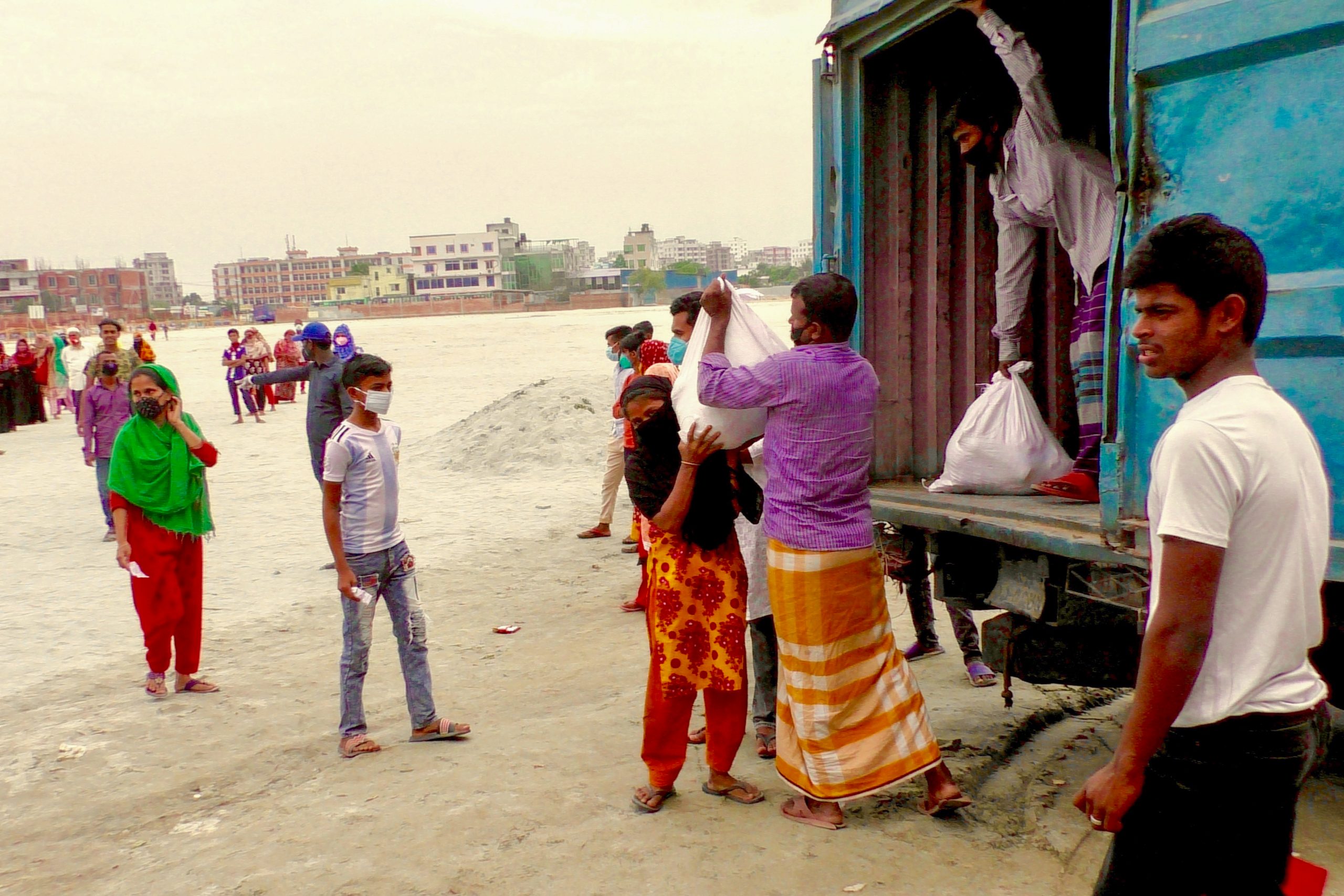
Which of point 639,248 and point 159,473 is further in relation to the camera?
point 639,248

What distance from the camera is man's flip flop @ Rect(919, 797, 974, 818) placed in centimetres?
338

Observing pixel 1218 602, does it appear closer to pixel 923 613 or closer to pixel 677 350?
pixel 923 613

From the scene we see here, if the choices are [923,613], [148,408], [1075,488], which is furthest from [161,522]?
[1075,488]

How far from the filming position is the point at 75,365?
18.5 metres

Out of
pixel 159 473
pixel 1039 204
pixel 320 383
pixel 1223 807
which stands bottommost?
pixel 1223 807

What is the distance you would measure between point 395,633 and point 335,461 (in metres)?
0.74

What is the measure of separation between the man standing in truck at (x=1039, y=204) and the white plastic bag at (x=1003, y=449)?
0.36ft

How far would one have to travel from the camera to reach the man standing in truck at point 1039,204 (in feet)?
12.8

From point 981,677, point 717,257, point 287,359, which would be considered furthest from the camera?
point 717,257

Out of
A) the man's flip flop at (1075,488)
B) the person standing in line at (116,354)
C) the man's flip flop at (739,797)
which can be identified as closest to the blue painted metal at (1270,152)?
the man's flip flop at (1075,488)

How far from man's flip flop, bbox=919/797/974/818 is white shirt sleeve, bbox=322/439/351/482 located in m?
2.44

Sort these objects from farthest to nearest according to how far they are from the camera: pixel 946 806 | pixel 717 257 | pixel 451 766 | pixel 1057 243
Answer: pixel 717 257
pixel 1057 243
pixel 451 766
pixel 946 806

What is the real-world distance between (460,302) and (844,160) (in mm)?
73482

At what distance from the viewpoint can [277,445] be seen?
1555 centimetres
